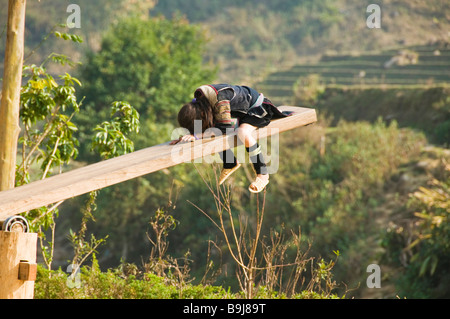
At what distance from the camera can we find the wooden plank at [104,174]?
3.08 meters

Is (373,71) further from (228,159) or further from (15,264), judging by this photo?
(15,264)

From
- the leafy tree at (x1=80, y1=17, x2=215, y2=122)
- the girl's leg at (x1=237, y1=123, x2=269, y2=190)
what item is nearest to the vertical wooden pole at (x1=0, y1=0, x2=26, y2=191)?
the girl's leg at (x1=237, y1=123, x2=269, y2=190)

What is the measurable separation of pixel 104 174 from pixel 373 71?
20785 millimetres

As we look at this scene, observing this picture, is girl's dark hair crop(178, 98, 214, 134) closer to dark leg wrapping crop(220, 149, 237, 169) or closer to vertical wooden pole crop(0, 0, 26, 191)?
dark leg wrapping crop(220, 149, 237, 169)

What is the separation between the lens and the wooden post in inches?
117

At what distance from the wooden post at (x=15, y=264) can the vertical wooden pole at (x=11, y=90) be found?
180cm

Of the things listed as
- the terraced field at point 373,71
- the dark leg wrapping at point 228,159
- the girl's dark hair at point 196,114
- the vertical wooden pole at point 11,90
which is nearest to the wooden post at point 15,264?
the girl's dark hair at point 196,114

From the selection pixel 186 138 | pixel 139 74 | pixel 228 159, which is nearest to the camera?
pixel 186 138

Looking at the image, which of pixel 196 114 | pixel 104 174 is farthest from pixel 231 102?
pixel 104 174

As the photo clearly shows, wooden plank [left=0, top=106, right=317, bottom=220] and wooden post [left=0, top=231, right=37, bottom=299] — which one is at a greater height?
wooden plank [left=0, top=106, right=317, bottom=220]

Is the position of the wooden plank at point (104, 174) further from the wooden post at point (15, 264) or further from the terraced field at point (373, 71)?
the terraced field at point (373, 71)

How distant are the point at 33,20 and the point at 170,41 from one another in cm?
1795

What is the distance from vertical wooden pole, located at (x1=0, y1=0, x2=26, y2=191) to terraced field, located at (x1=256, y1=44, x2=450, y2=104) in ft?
52.0

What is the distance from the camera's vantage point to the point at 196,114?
12.3ft
